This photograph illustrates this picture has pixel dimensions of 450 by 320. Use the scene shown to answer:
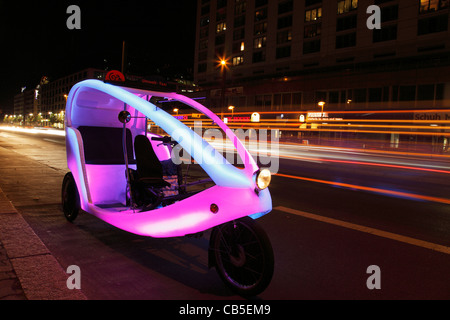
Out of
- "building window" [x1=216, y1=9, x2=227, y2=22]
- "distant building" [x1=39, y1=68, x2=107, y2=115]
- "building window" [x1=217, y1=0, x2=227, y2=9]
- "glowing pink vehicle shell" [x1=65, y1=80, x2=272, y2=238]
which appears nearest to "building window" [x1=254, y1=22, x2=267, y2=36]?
"building window" [x1=216, y1=9, x2=227, y2=22]

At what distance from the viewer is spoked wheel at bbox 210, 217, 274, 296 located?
2793 millimetres

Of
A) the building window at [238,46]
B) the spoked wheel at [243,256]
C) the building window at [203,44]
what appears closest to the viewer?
the spoked wheel at [243,256]

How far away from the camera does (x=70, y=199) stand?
5102mm

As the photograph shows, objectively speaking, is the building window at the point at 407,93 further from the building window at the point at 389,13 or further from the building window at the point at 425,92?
the building window at the point at 389,13

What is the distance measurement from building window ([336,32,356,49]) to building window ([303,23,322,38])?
11.8 feet

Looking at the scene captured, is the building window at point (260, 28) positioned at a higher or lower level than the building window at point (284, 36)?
higher

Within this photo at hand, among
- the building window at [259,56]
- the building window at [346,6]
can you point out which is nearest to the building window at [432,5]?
the building window at [346,6]

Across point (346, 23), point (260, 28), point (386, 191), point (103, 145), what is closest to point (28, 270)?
point (103, 145)

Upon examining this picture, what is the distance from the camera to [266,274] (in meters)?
2.77

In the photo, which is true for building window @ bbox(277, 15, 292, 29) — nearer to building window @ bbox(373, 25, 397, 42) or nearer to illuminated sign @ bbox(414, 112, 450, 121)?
building window @ bbox(373, 25, 397, 42)

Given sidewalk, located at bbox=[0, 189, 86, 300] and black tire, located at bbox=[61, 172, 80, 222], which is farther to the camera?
black tire, located at bbox=[61, 172, 80, 222]

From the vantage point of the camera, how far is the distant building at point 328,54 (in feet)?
125

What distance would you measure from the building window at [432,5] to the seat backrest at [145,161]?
4554cm
